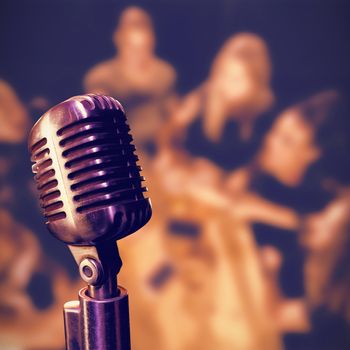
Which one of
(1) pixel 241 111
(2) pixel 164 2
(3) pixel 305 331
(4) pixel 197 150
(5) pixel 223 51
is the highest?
(2) pixel 164 2

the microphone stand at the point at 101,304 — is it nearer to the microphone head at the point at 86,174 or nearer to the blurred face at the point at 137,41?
the microphone head at the point at 86,174

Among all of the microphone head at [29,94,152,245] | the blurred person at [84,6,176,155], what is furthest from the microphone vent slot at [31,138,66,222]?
the blurred person at [84,6,176,155]

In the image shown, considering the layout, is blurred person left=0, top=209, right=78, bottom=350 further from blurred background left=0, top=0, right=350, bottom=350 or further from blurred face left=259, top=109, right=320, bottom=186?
blurred face left=259, top=109, right=320, bottom=186

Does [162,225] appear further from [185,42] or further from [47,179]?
[47,179]

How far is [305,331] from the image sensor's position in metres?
1.37

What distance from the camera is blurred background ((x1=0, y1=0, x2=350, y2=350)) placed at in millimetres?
1315

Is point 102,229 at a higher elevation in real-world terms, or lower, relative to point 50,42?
lower

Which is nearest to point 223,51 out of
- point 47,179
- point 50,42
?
point 50,42

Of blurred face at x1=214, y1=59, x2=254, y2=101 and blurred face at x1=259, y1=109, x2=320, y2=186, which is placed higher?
blurred face at x1=214, y1=59, x2=254, y2=101

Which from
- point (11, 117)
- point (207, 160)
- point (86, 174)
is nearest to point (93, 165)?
point (86, 174)

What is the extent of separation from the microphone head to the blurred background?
91 centimetres

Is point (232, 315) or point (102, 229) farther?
point (232, 315)

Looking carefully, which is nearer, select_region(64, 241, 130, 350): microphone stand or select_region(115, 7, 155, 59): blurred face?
select_region(64, 241, 130, 350): microphone stand

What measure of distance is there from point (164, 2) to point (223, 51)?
267 mm
